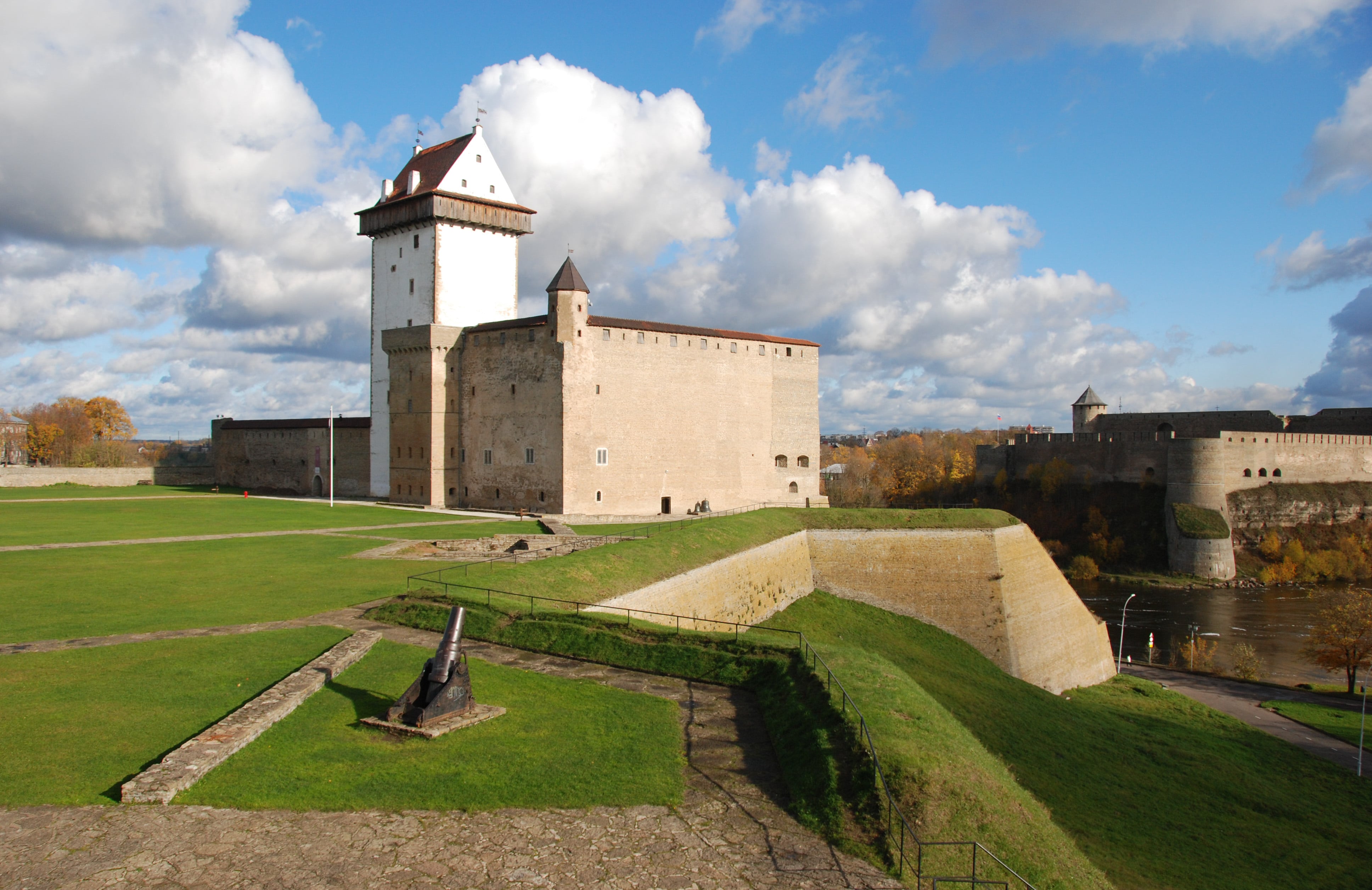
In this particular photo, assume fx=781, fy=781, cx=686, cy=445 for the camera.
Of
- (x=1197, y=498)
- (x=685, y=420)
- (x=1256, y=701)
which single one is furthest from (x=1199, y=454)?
(x=685, y=420)

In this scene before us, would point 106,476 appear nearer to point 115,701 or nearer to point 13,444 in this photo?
point 115,701

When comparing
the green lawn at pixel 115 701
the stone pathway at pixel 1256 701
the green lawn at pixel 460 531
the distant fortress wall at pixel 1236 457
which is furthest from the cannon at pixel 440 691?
the distant fortress wall at pixel 1236 457

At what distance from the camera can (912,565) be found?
2912cm

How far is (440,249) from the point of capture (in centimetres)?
3600

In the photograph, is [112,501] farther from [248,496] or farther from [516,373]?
[516,373]

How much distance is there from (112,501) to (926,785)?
40.9m

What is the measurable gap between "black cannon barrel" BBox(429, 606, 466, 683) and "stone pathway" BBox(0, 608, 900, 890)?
209 centimetres

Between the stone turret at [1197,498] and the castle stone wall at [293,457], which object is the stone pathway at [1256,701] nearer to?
the stone turret at [1197,498]

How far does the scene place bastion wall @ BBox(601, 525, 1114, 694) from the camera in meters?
27.8

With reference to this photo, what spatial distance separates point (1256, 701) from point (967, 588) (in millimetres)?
11206

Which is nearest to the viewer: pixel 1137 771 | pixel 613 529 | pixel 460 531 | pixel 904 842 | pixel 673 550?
pixel 904 842

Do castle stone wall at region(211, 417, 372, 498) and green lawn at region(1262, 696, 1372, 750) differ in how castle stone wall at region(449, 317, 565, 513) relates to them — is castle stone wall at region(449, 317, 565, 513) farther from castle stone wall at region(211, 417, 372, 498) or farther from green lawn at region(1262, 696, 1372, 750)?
green lawn at region(1262, 696, 1372, 750)

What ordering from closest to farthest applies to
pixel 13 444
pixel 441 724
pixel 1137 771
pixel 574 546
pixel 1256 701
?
pixel 441 724, pixel 1137 771, pixel 574 546, pixel 1256 701, pixel 13 444

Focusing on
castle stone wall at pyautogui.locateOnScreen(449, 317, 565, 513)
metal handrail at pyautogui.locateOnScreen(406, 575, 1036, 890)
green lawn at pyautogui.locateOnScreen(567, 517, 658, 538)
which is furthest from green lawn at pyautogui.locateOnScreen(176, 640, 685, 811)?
castle stone wall at pyautogui.locateOnScreen(449, 317, 565, 513)
